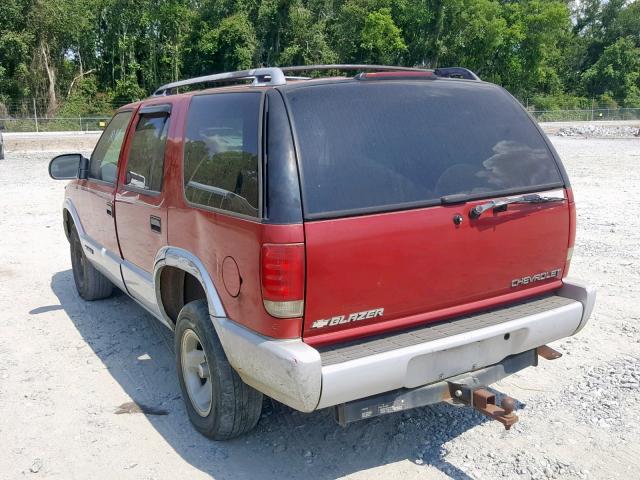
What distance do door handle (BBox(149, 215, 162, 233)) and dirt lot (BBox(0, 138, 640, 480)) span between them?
→ 3.92 feet

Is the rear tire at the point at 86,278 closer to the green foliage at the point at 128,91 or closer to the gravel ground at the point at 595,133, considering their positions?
the gravel ground at the point at 595,133

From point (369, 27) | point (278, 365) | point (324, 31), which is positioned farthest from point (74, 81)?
point (278, 365)

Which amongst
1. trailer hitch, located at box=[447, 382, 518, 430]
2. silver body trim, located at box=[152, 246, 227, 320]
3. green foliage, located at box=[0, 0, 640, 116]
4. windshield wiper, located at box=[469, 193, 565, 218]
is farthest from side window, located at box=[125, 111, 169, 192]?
green foliage, located at box=[0, 0, 640, 116]

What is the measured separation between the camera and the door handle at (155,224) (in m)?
4.07

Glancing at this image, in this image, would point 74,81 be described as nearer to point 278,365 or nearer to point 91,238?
point 91,238

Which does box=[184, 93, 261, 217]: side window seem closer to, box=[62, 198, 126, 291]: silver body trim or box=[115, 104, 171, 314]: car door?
box=[115, 104, 171, 314]: car door

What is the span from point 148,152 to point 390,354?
2.37 metres

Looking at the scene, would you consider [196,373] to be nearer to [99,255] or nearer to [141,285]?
[141,285]

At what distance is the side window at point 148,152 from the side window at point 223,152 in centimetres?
40

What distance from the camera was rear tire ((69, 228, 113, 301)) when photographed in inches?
246

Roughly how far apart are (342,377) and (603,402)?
2.18 m

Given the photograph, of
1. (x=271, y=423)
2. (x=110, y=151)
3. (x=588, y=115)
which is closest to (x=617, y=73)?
(x=588, y=115)

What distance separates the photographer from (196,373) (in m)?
3.92

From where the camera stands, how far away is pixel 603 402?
4.14 m
